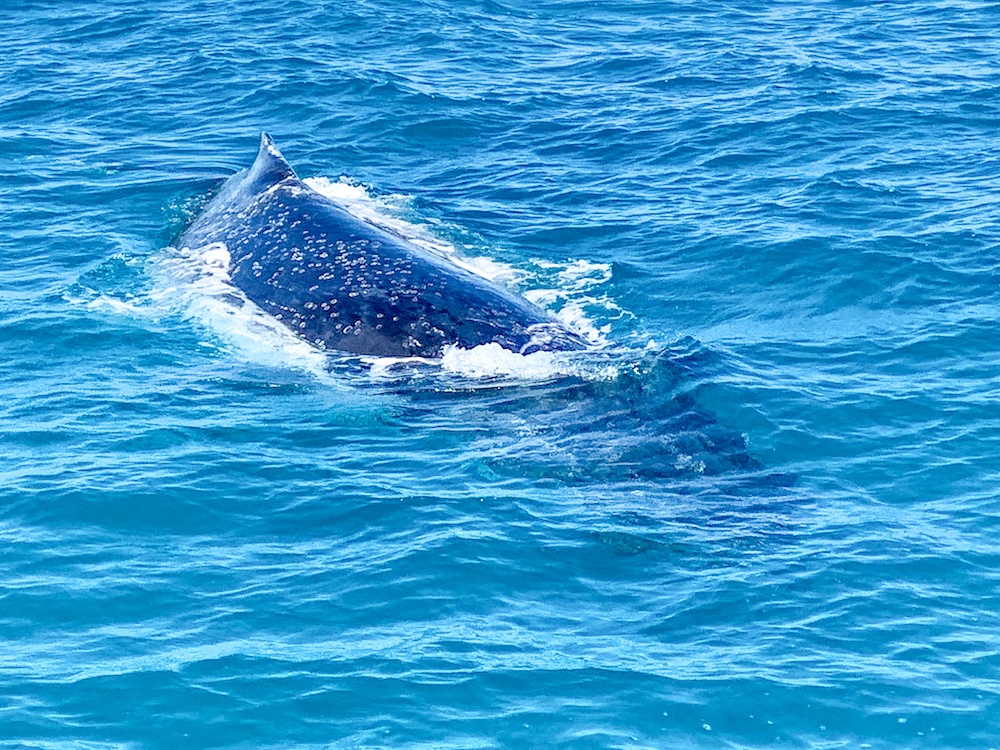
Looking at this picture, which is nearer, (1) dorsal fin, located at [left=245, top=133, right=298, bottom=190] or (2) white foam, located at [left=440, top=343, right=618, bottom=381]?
(2) white foam, located at [left=440, top=343, right=618, bottom=381]

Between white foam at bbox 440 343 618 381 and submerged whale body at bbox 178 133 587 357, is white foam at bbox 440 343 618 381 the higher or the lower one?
the lower one

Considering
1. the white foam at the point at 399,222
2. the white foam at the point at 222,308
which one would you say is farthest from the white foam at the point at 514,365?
the white foam at the point at 399,222

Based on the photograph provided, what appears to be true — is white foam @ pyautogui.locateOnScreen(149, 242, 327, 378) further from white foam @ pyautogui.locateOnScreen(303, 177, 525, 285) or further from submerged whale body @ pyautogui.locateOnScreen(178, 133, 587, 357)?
white foam @ pyautogui.locateOnScreen(303, 177, 525, 285)

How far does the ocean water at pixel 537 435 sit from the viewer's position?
12633mm

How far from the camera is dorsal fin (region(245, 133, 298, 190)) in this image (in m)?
23.0

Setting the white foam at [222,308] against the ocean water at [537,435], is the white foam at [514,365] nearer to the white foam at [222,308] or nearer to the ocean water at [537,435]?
the ocean water at [537,435]

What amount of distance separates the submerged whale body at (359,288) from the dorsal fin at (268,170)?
0.19 m

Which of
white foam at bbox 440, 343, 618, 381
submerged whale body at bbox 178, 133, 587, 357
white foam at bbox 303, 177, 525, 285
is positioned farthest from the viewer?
white foam at bbox 303, 177, 525, 285

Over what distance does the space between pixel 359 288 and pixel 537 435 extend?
4.31m

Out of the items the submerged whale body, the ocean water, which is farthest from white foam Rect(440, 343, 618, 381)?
the submerged whale body

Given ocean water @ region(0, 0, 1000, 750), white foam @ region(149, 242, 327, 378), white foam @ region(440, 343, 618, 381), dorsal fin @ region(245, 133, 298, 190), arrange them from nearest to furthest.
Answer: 1. ocean water @ region(0, 0, 1000, 750)
2. white foam @ region(440, 343, 618, 381)
3. white foam @ region(149, 242, 327, 378)
4. dorsal fin @ region(245, 133, 298, 190)

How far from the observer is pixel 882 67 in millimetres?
31688

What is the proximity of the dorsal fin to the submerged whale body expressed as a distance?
195 mm

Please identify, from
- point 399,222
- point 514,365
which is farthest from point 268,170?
point 514,365
